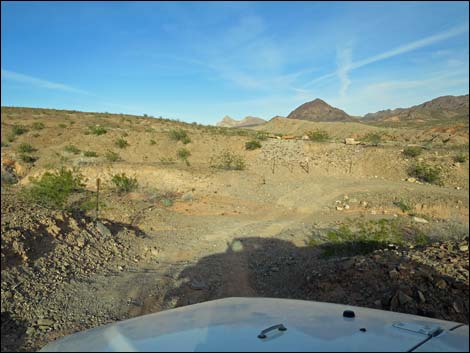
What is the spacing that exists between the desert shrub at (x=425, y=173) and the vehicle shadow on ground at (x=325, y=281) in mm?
10132

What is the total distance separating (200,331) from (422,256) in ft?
19.5

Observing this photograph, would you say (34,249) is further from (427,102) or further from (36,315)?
(427,102)

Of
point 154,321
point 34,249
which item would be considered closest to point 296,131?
point 34,249

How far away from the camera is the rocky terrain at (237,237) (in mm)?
5723

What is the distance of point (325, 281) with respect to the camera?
253 inches

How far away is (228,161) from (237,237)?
10687mm

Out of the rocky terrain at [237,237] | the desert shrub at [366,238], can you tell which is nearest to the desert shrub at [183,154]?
the rocky terrain at [237,237]

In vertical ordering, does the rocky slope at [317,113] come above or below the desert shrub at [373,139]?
above

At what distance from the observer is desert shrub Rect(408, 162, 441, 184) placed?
16844 millimetres

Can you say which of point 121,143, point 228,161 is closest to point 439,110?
point 228,161

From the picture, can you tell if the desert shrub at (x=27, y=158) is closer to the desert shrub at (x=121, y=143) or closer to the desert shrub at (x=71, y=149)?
the desert shrub at (x=71, y=149)

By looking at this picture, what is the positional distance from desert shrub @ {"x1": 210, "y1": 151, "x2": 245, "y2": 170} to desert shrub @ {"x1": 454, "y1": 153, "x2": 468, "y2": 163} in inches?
417

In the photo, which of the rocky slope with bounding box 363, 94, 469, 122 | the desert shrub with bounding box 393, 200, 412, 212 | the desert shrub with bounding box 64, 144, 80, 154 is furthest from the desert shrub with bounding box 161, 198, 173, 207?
the rocky slope with bounding box 363, 94, 469, 122

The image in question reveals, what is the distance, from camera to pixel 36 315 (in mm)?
5449
